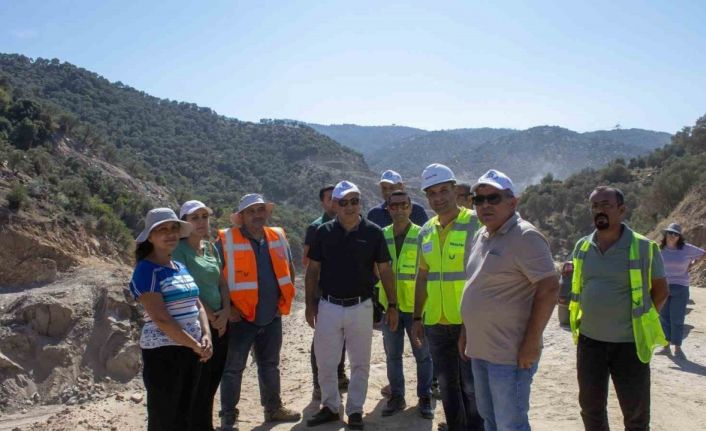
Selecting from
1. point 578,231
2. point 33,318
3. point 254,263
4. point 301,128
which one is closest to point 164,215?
point 254,263

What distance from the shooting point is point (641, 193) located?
28.2m

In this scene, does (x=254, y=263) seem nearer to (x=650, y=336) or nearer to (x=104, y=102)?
(x=650, y=336)

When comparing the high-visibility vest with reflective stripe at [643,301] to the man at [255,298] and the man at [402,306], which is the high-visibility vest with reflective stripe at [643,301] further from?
the man at [255,298]

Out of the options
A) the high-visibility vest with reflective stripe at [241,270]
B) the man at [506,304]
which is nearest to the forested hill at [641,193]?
the high-visibility vest with reflective stripe at [241,270]

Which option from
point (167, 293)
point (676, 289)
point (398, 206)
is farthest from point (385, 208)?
point (676, 289)

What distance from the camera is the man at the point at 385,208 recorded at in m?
5.32

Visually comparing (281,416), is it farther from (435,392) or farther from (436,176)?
(436,176)

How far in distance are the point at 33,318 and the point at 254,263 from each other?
7407mm

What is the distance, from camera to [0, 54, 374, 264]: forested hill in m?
29.0

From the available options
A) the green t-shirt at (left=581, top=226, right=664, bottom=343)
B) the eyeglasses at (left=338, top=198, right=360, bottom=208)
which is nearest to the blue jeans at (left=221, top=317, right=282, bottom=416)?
the eyeglasses at (left=338, top=198, right=360, bottom=208)

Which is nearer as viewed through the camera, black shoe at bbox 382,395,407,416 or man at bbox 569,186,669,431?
man at bbox 569,186,669,431

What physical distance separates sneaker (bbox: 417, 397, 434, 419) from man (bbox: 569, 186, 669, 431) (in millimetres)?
1465

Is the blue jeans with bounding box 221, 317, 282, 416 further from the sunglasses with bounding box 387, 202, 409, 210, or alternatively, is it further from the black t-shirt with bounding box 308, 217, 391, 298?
the sunglasses with bounding box 387, 202, 409, 210

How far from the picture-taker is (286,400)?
560cm
